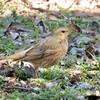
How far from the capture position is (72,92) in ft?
21.6

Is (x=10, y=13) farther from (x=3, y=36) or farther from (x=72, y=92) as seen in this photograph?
(x=72, y=92)

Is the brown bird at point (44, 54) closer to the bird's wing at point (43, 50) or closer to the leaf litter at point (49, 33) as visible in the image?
the bird's wing at point (43, 50)

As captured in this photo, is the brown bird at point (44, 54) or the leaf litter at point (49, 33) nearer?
the leaf litter at point (49, 33)

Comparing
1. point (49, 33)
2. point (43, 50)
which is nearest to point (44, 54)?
point (43, 50)

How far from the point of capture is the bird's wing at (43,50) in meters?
7.46

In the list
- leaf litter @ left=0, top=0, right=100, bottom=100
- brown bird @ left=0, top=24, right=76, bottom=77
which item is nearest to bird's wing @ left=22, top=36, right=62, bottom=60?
brown bird @ left=0, top=24, right=76, bottom=77

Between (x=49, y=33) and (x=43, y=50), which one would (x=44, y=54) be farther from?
(x=49, y=33)

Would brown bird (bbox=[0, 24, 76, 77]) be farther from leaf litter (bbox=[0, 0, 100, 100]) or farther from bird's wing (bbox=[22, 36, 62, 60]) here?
leaf litter (bbox=[0, 0, 100, 100])

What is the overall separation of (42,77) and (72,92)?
101 cm

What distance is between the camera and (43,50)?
761 cm

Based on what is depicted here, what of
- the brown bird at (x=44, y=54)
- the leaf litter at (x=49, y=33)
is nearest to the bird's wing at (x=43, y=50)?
the brown bird at (x=44, y=54)

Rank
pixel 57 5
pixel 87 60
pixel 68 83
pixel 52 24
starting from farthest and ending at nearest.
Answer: pixel 57 5, pixel 52 24, pixel 87 60, pixel 68 83

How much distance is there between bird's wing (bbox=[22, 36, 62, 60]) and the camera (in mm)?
7465

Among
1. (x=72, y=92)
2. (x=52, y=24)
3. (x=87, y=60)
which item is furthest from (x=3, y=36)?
(x=72, y=92)
